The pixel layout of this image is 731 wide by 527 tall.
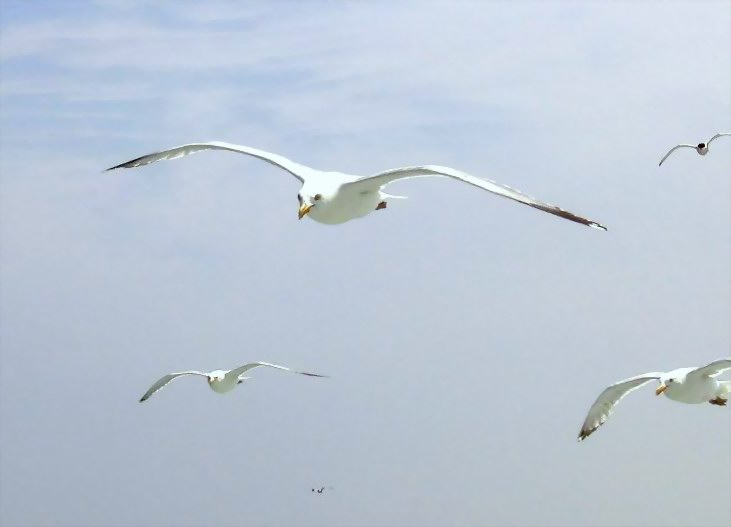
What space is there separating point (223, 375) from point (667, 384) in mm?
10202

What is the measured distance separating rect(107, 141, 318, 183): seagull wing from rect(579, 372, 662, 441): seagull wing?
885 cm

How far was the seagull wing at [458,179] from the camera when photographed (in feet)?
38.4

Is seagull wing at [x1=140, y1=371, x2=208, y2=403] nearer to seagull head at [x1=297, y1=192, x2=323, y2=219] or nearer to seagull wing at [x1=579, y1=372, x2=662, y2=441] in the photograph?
seagull wing at [x1=579, y1=372, x2=662, y2=441]

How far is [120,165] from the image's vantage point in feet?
66.4

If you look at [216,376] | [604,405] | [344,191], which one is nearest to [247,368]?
[216,376]

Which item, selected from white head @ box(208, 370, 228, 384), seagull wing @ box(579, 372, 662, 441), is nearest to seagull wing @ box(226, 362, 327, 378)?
white head @ box(208, 370, 228, 384)

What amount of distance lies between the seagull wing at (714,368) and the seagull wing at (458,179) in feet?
28.9

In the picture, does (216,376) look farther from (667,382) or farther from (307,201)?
(307,201)

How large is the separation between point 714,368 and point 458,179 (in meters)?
10.8

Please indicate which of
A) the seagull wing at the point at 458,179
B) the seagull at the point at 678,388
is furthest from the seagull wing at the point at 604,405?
the seagull wing at the point at 458,179

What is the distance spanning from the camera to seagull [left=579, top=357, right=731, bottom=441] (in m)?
22.4

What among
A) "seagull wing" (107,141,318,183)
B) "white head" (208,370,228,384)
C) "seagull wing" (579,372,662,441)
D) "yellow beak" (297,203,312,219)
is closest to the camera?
"yellow beak" (297,203,312,219)

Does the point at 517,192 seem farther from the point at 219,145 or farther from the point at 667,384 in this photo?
the point at 667,384

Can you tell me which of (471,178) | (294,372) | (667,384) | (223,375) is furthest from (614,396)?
(471,178)
